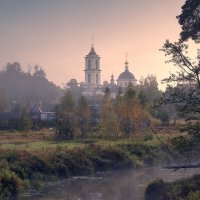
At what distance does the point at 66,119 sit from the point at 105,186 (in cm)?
3013

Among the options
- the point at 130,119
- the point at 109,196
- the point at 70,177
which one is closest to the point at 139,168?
the point at 70,177

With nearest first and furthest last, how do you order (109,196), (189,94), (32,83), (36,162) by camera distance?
(189,94) → (109,196) → (36,162) → (32,83)

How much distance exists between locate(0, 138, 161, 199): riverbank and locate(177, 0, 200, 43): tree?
53.7 feet

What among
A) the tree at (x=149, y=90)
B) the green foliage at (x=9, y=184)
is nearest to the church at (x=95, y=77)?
the tree at (x=149, y=90)

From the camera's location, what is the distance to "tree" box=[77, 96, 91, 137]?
66938mm

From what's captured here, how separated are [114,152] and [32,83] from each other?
135734 mm

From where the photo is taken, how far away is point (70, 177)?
131 ft

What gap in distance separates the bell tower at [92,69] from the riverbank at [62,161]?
134 m

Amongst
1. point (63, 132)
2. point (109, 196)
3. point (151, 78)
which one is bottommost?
point (109, 196)

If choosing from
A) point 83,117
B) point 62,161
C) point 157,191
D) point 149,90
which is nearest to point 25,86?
point 149,90

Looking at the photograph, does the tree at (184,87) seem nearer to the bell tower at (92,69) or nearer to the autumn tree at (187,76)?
the autumn tree at (187,76)

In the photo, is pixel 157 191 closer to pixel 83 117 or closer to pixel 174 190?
pixel 174 190

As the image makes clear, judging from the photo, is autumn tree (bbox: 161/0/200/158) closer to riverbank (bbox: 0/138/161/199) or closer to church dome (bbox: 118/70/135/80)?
riverbank (bbox: 0/138/161/199)

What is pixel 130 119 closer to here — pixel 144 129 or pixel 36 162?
pixel 144 129
